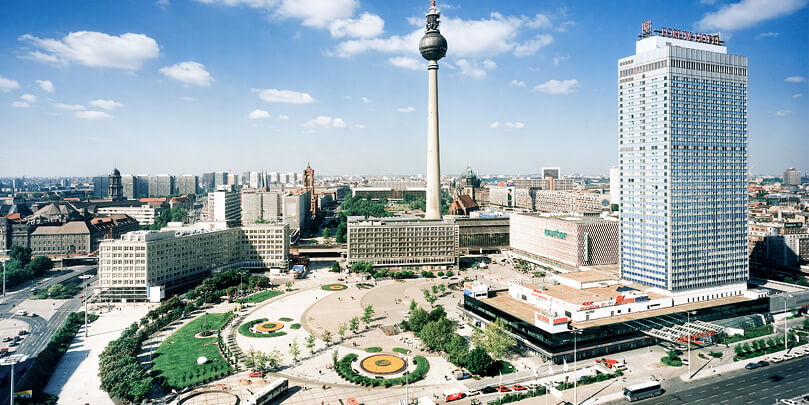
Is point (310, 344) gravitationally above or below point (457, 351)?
below

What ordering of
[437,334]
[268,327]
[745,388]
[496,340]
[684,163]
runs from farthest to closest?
[268,327] < [684,163] < [437,334] < [496,340] < [745,388]

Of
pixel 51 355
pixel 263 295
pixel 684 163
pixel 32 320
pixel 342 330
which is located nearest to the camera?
pixel 51 355

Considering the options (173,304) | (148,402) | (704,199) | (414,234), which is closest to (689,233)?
(704,199)

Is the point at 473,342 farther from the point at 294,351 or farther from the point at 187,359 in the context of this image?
the point at 187,359

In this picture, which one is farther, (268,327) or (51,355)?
(268,327)

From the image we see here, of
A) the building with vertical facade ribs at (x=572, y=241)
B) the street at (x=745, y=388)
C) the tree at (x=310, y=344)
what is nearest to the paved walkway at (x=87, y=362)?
the tree at (x=310, y=344)

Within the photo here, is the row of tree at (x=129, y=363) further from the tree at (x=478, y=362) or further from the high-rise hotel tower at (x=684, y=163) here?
the high-rise hotel tower at (x=684, y=163)

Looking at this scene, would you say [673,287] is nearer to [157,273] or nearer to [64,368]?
[64,368]

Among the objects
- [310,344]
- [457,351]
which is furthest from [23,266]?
[457,351]
